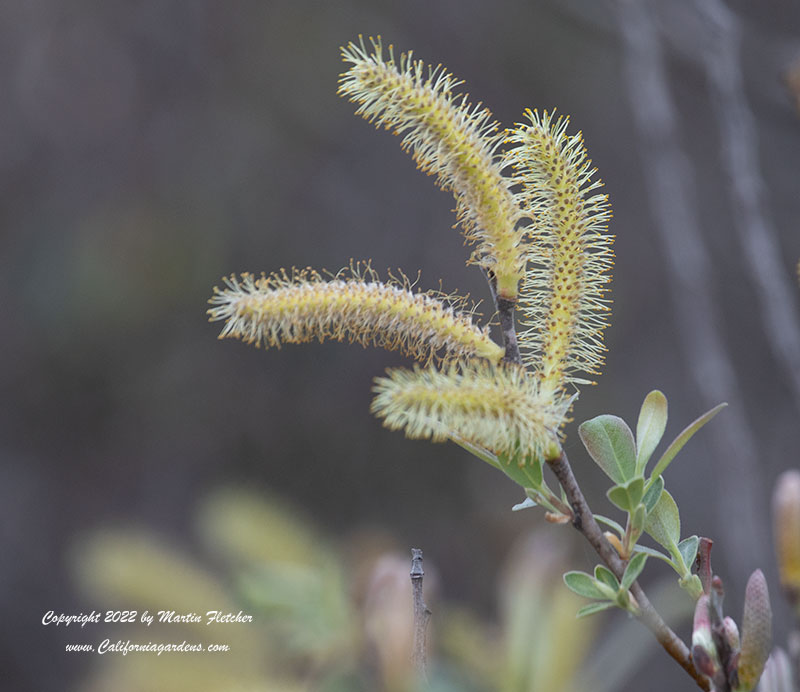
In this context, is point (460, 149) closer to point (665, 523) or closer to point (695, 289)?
point (665, 523)

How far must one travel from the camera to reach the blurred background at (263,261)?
12.7 ft

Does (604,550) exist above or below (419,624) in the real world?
above

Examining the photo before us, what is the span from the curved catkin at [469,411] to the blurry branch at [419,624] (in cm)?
14

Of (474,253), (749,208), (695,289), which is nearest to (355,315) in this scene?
(474,253)

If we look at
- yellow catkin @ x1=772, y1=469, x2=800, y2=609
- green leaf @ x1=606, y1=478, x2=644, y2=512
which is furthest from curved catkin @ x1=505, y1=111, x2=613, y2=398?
yellow catkin @ x1=772, y1=469, x2=800, y2=609

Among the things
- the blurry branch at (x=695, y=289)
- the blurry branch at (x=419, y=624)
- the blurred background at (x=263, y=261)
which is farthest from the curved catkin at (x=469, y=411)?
the blurred background at (x=263, y=261)

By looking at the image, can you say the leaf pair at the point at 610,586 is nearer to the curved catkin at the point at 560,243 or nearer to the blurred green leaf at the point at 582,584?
the blurred green leaf at the point at 582,584

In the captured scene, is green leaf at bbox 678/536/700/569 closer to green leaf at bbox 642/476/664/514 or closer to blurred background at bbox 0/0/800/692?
green leaf at bbox 642/476/664/514

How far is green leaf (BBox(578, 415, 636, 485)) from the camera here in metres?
0.80

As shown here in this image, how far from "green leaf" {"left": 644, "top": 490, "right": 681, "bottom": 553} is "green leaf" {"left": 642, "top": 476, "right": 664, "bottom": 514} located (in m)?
0.02

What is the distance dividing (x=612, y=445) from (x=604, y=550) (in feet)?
0.38

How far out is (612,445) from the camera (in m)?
0.80

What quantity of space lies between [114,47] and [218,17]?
504 millimetres

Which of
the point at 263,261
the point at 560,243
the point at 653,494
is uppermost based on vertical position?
the point at 263,261
